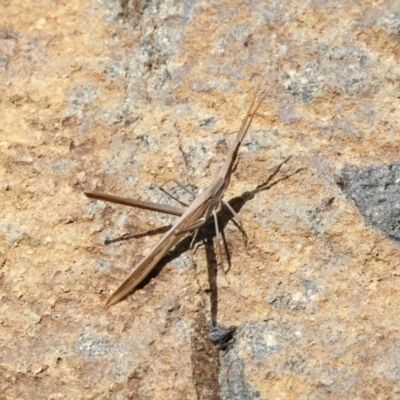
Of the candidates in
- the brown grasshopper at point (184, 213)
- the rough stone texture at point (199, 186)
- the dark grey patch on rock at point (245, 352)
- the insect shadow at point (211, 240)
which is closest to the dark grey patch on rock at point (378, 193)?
the rough stone texture at point (199, 186)

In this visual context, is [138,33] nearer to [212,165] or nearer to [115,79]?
[115,79]

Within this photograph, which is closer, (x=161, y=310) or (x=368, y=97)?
(x=161, y=310)

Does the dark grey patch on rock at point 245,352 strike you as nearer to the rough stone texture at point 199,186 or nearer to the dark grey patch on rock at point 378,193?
the rough stone texture at point 199,186

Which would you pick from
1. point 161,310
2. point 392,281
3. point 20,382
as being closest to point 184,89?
point 161,310

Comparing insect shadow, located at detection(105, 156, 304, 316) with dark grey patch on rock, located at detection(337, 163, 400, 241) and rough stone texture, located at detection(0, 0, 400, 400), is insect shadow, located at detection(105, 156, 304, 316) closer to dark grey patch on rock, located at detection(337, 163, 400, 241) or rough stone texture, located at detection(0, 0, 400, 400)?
rough stone texture, located at detection(0, 0, 400, 400)

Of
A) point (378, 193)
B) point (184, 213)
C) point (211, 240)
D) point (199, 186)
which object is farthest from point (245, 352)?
point (378, 193)

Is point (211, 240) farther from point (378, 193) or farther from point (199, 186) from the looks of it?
point (378, 193)
